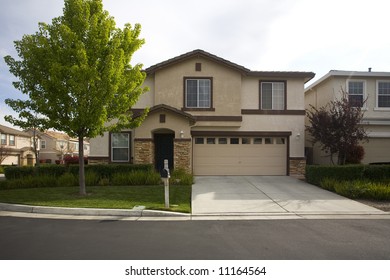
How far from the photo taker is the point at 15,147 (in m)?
39.9

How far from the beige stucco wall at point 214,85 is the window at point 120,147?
2.85 meters

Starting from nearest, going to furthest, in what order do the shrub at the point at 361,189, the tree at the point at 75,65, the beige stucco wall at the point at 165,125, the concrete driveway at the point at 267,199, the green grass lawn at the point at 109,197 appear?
the concrete driveway at the point at 267,199 → the green grass lawn at the point at 109,197 → the tree at the point at 75,65 → the shrub at the point at 361,189 → the beige stucco wall at the point at 165,125

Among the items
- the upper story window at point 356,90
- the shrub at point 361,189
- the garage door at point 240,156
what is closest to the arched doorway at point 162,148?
the garage door at point 240,156

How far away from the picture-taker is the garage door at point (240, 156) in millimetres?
Result: 16906

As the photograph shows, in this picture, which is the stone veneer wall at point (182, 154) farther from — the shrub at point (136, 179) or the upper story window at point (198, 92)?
the upper story window at point (198, 92)

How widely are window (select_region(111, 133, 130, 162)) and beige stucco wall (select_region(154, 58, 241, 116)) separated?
2.85m

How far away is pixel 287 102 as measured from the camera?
1727 centimetres

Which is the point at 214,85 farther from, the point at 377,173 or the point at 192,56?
the point at 377,173

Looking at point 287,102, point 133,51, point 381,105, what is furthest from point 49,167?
point 381,105

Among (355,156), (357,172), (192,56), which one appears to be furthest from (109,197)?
(355,156)

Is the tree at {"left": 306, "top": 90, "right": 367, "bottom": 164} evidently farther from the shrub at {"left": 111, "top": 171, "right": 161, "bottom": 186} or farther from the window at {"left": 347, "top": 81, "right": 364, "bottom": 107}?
the shrub at {"left": 111, "top": 171, "right": 161, "bottom": 186}

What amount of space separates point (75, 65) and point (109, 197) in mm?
4751

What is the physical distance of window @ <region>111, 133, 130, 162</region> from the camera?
16.9 metres

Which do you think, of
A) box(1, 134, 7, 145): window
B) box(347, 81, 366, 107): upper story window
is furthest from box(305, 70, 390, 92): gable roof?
box(1, 134, 7, 145): window
